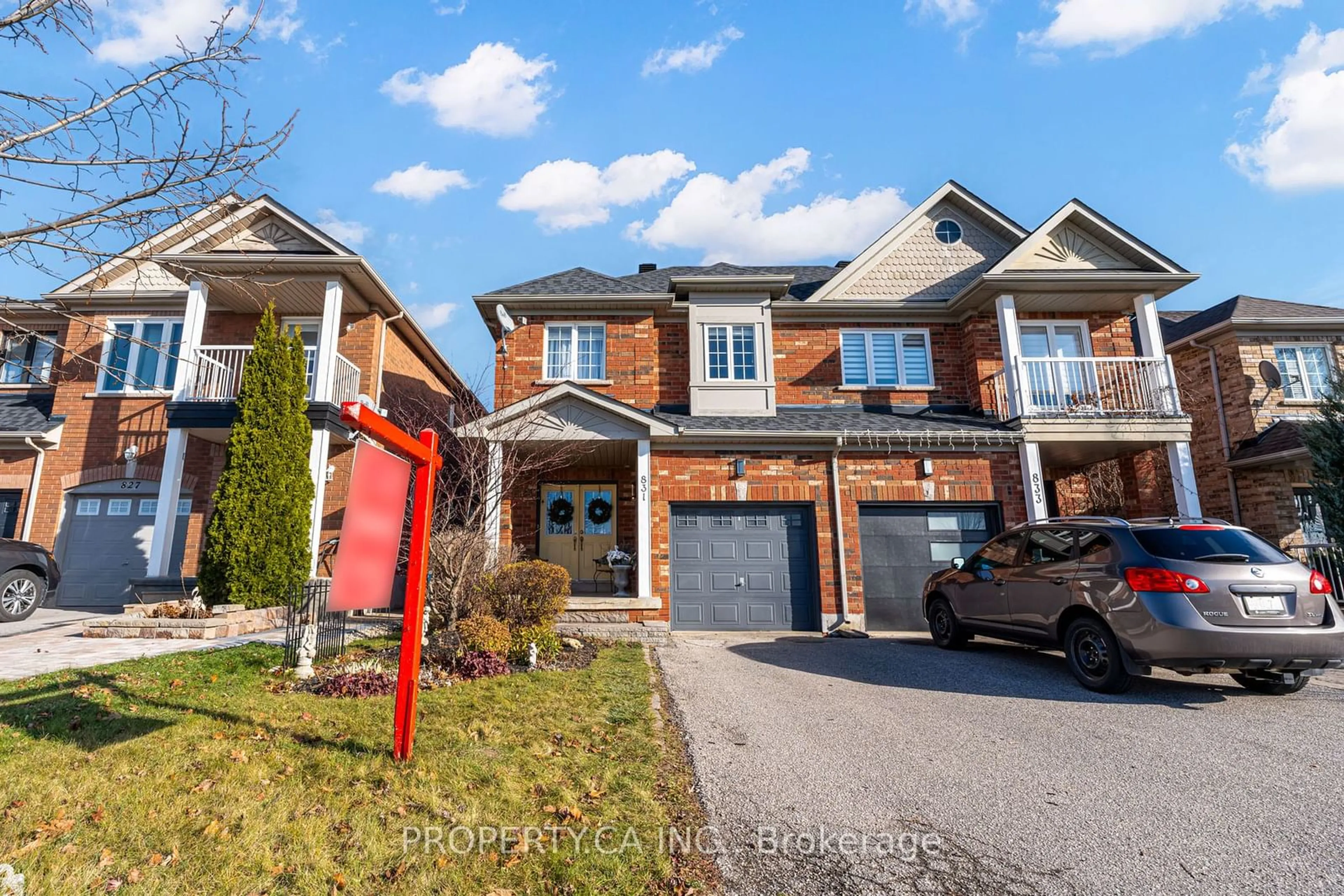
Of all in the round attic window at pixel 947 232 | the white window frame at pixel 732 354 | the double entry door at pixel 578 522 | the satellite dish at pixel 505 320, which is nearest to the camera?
the satellite dish at pixel 505 320

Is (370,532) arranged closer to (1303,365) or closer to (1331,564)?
(1331,564)

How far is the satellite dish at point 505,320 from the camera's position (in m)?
12.0

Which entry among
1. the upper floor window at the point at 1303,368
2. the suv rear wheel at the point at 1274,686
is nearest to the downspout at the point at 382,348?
the suv rear wheel at the point at 1274,686

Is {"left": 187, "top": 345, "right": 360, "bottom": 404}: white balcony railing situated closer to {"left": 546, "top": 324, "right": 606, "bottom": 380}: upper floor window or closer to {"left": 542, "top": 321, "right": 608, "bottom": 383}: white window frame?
{"left": 542, "top": 321, "right": 608, "bottom": 383}: white window frame

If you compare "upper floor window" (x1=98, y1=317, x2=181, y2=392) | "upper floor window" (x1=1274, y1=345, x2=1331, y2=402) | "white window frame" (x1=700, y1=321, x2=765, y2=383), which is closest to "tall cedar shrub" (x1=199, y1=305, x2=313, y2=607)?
"upper floor window" (x1=98, y1=317, x2=181, y2=392)

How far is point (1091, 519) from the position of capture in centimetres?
654

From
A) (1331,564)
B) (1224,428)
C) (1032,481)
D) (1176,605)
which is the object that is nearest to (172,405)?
(1176,605)

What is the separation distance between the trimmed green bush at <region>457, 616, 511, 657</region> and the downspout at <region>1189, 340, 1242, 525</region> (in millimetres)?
15770

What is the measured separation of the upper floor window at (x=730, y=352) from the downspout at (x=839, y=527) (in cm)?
246

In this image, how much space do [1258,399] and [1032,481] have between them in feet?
24.7

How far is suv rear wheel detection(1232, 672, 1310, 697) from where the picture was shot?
6004 mm

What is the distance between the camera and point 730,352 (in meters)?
12.6

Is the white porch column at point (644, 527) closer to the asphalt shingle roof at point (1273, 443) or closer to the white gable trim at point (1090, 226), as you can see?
the white gable trim at point (1090, 226)

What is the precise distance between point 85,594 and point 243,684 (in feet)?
34.1
